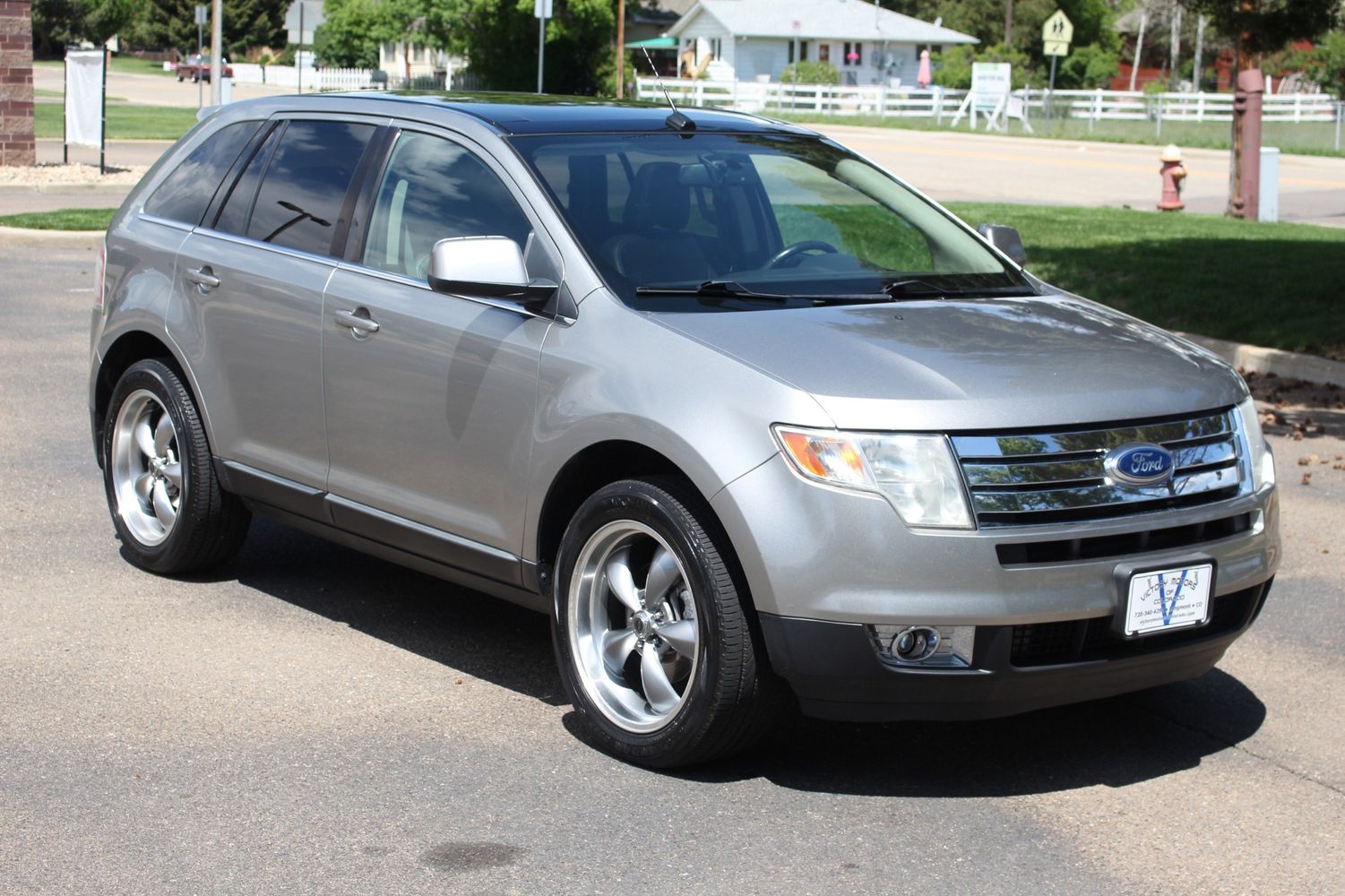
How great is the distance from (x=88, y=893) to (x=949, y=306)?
2.92 metres

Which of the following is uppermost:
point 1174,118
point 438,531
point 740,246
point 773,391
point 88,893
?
point 1174,118

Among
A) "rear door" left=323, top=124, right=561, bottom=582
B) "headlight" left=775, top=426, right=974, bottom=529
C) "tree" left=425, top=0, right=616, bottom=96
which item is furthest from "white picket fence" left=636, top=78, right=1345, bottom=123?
"headlight" left=775, top=426, right=974, bottom=529

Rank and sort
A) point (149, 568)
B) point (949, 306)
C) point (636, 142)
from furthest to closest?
1. point (149, 568)
2. point (636, 142)
3. point (949, 306)

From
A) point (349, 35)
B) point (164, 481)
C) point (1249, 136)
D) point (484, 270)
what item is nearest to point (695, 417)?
point (484, 270)

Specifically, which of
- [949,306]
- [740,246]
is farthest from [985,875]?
[740,246]

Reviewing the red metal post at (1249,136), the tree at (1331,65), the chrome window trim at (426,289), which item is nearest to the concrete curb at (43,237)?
the red metal post at (1249,136)

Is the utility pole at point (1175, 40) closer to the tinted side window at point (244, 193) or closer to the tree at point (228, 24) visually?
the tree at point (228, 24)

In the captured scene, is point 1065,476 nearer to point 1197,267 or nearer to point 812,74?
point 1197,267

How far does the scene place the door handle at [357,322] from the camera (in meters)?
5.69

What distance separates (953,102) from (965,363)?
50479 millimetres

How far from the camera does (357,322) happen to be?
18.8ft

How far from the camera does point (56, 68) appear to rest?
3706 inches

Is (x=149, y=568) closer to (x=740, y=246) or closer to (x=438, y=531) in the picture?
(x=438, y=531)

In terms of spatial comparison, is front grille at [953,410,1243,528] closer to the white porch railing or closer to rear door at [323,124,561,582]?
rear door at [323,124,561,582]
